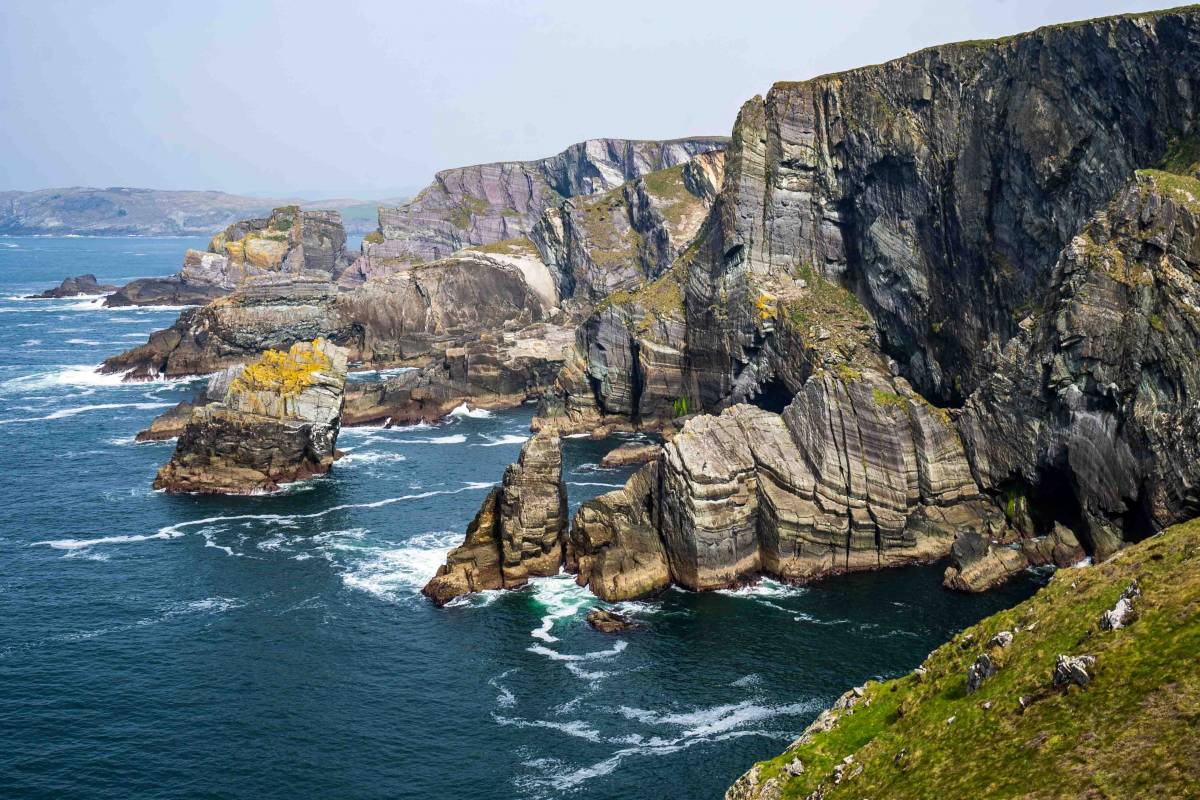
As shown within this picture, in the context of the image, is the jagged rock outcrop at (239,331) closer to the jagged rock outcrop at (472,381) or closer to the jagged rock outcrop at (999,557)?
the jagged rock outcrop at (472,381)

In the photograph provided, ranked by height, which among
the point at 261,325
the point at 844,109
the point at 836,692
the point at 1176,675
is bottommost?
the point at 836,692

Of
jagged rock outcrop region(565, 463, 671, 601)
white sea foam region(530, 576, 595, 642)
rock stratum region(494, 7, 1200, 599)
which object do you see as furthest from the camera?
jagged rock outcrop region(565, 463, 671, 601)

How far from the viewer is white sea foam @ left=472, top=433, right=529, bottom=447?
138 metres

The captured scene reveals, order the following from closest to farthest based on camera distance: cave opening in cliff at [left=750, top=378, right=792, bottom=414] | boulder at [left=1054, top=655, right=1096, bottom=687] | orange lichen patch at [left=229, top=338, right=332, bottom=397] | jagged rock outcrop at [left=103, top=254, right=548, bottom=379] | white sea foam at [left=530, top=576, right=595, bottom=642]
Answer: boulder at [left=1054, top=655, right=1096, bottom=687] → white sea foam at [left=530, top=576, right=595, bottom=642] → orange lichen patch at [left=229, top=338, right=332, bottom=397] → cave opening in cliff at [left=750, top=378, right=792, bottom=414] → jagged rock outcrop at [left=103, top=254, right=548, bottom=379]

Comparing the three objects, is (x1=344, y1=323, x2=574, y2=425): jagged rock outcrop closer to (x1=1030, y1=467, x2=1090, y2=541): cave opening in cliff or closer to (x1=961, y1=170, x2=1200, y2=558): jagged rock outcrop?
(x1=961, y1=170, x2=1200, y2=558): jagged rock outcrop

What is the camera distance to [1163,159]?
9119 centimetres

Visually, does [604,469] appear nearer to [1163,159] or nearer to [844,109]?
[844,109]

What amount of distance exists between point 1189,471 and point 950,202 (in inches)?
1843

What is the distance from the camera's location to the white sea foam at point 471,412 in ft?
511

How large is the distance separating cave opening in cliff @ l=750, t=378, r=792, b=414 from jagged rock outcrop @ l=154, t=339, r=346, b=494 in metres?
48.6

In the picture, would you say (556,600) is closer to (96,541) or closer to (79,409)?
(96,541)

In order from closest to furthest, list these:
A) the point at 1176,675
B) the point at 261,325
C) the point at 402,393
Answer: the point at 1176,675 < the point at 402,393 < the point at 261,325

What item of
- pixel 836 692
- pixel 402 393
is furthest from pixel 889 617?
pixel 402 393

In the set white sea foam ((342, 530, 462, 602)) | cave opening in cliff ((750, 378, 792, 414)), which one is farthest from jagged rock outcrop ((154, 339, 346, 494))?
cave opening in cliff ((750, 378, 792, 414))
